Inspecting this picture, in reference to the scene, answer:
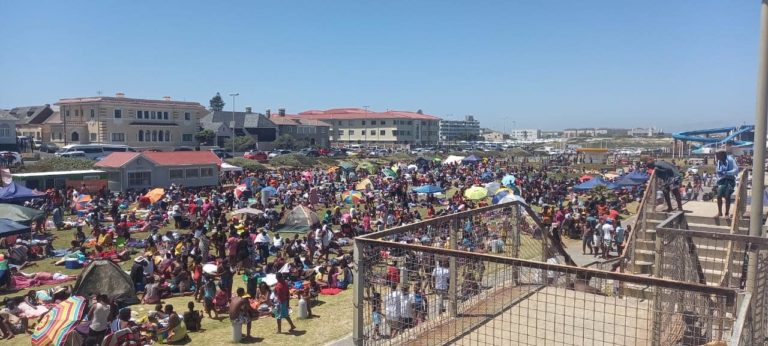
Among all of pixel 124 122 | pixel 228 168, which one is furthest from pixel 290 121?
pixel 228 168

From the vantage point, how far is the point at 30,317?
11.6m

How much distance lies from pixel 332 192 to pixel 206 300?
1907cm

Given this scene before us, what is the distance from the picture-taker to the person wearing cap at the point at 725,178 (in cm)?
1062

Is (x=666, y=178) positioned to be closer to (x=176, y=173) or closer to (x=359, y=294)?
(x=359, y=294)

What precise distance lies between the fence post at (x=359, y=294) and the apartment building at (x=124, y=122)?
195 feet

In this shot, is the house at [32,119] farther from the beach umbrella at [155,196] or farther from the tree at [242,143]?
the beach umbrella at [155,196]

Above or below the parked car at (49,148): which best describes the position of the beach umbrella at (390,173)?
below

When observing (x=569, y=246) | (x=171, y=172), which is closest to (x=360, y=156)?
(x=171, y=172)

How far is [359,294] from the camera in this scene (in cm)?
547

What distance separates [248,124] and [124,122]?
71.9ft

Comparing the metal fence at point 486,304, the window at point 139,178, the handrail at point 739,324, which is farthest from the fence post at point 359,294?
the window at point 139,178

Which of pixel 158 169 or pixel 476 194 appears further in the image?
pixel 158 169

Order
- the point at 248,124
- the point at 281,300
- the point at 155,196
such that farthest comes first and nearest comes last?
the point at 248,124 < the point at 155,196 < the point at 281,300

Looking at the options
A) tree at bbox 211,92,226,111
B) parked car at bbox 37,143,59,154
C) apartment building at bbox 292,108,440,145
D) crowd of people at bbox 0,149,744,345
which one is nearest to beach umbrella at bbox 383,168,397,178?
crowd of people at bbox 0,149,744,345
